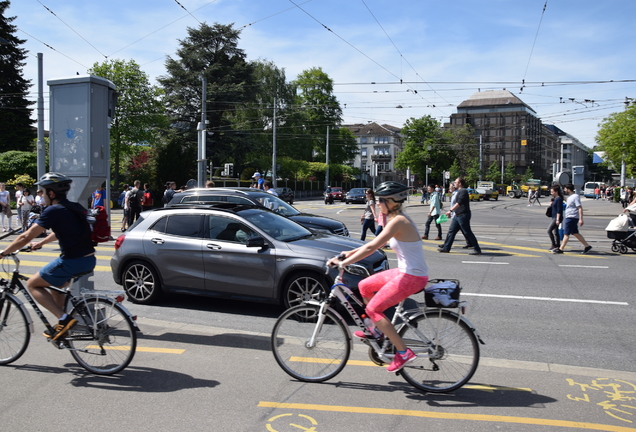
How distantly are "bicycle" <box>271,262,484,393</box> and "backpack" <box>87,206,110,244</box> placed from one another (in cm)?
200

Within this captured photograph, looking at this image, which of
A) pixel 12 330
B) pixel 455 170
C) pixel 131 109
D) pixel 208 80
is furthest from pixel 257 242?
pixel 455 170

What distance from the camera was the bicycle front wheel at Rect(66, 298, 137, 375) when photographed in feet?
15.6

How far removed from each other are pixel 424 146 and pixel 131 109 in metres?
42.8

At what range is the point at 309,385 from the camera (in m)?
4.68

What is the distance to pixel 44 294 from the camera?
4832 mm

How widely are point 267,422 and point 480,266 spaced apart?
8.47 m

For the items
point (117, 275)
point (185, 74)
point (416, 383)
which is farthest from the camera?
point (185, 74)

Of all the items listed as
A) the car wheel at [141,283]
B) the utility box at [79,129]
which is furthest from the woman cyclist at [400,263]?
the utility box at [79,129]

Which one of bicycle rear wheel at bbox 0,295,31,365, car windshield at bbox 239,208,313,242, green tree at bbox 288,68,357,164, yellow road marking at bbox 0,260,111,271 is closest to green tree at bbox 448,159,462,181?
green tree at bbox 288,68,357,164

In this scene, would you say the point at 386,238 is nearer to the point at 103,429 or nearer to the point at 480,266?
the point at 103,429

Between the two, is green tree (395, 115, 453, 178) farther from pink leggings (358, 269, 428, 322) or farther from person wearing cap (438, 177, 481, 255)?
pink leggings (358, 269, 428, 322)

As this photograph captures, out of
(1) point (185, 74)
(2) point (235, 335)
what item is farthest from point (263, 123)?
(2) point (235, 335)

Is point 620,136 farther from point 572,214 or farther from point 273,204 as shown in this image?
point 273,204

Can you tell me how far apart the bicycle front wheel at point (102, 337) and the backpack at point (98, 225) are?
0.69 m
